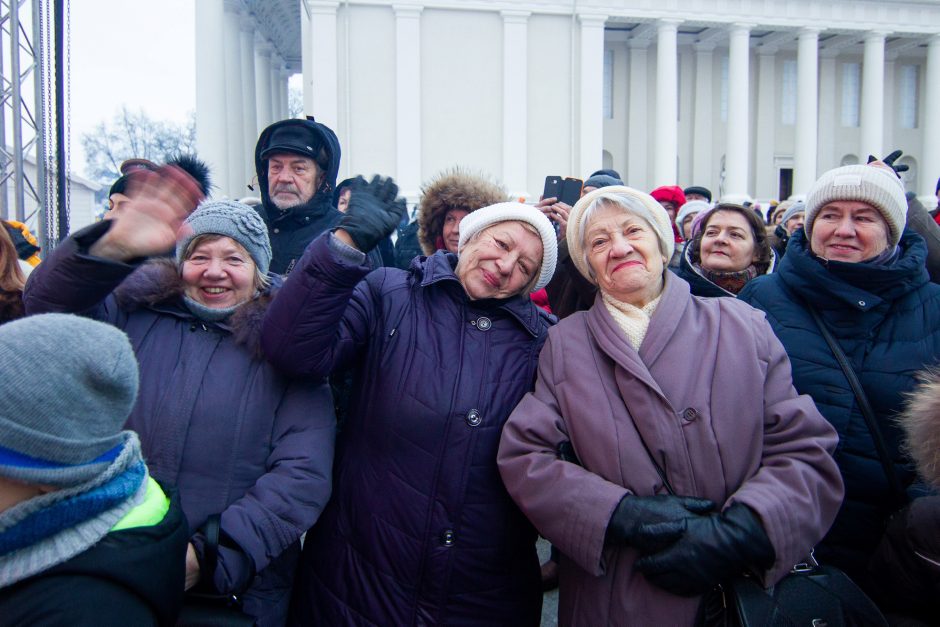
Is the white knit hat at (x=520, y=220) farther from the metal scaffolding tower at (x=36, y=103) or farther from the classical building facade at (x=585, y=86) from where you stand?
the classical building facade at (x=585, y=86)

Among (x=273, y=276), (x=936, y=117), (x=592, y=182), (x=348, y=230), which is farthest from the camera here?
(x=936, y=117)

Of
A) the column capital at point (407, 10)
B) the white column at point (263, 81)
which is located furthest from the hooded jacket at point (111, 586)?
the white column at point (263, 81)

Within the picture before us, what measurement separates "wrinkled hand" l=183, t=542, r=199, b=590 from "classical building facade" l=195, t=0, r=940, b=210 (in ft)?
68.7

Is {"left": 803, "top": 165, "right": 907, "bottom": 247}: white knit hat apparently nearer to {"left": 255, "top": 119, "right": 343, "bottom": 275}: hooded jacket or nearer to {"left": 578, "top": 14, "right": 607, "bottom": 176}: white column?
{"left": 255, "top": 119, "right": 343, "bottom": 275}: hooded jacket

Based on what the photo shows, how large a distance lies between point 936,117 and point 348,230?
3412 cm

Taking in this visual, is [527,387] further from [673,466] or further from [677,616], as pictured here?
[677,616]

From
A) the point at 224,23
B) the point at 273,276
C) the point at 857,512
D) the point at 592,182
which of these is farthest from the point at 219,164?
the point at 857,512

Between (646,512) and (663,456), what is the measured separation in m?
0.19

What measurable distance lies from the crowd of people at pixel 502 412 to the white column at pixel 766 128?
3061cm

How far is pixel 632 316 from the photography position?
209 centimetres

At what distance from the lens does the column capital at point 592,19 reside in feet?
76.6

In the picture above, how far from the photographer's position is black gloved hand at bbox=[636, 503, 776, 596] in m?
1.65

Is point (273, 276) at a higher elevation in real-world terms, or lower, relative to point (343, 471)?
higher

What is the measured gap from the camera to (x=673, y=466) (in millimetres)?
1812
